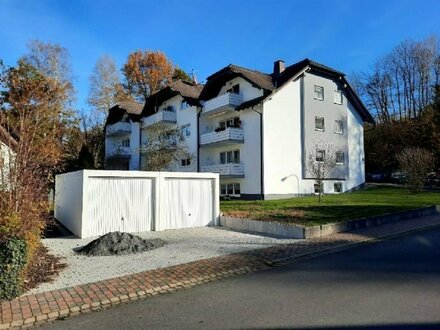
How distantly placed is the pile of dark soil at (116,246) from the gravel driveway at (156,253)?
302 millimetres

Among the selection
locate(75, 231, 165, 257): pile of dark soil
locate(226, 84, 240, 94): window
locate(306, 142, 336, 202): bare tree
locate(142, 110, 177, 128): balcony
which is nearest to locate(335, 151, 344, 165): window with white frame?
locate(306, 142, 336, 202): bare tree

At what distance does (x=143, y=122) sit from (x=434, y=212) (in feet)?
97.2

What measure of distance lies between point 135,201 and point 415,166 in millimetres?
21599

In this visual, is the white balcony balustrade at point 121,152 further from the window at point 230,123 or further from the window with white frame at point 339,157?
the window with white frame at point 339,157

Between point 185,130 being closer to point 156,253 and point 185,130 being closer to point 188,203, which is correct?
point 188,203

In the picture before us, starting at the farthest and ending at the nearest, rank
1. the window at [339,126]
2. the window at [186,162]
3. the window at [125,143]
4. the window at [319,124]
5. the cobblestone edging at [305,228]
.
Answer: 1. the window at [125,143]
2. the window at [186,162]
3. the window at [339,126]
4. the window at [319,124]
5. the cobblestone edging at [305,228]

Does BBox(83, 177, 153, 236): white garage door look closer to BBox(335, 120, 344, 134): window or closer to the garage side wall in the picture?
the garage side wall

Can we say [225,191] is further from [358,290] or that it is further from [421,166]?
[358,290]

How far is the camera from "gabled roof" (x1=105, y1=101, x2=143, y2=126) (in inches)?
1697

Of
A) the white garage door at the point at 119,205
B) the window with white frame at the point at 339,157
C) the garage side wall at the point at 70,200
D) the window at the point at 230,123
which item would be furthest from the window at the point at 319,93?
the garage side wall at the point at 70,200

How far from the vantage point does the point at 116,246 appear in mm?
10844

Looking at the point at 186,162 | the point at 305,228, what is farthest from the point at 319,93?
the point at 305,228

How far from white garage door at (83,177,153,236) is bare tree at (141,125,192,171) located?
15578 mm

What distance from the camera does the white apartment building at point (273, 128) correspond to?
27984 mm
